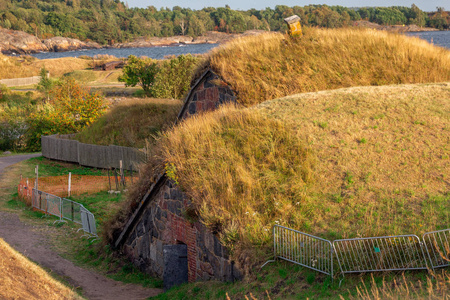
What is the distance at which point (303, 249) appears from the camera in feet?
29.6

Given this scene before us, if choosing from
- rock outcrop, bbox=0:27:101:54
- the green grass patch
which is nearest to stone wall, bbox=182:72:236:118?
the green grass patch

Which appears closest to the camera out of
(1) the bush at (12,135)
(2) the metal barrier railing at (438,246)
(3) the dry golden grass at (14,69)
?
(2) the metal barrier railing at (438,246)

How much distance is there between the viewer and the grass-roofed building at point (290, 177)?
9.84 meters

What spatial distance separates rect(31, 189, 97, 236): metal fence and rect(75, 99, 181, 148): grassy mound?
10.0 m

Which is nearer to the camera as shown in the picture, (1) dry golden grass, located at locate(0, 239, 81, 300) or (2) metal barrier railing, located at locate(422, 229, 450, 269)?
(2) metal barrier railing, located at locate(422, 229, 450, 269)

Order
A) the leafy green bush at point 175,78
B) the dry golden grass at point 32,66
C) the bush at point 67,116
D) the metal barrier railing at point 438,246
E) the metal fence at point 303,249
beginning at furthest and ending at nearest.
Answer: the dry golden grass at point 32,66 → the leafy green bush at point 175,78 → the bush at point 67,116 → the metal fence at point 303,249 → the metal barrier railing at point 438,246

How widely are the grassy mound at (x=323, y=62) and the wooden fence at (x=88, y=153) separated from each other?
9.61m

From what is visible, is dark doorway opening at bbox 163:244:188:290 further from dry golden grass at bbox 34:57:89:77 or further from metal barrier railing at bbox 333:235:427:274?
dry golden grass at bbox 34:57:89:77

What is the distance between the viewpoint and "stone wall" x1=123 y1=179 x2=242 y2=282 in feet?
34.1

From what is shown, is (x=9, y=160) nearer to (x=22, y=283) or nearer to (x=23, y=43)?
(x=22, y=283)

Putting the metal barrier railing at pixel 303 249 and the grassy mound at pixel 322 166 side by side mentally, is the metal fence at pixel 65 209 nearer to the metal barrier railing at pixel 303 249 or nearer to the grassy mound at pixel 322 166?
the grassy mound at pixel 322 166

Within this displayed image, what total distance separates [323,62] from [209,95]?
193 inches

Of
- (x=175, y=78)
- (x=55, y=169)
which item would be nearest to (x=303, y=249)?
(x=55, y=169)

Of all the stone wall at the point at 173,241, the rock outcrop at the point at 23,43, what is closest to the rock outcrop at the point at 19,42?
the rock outcrop at the point at 23,43
